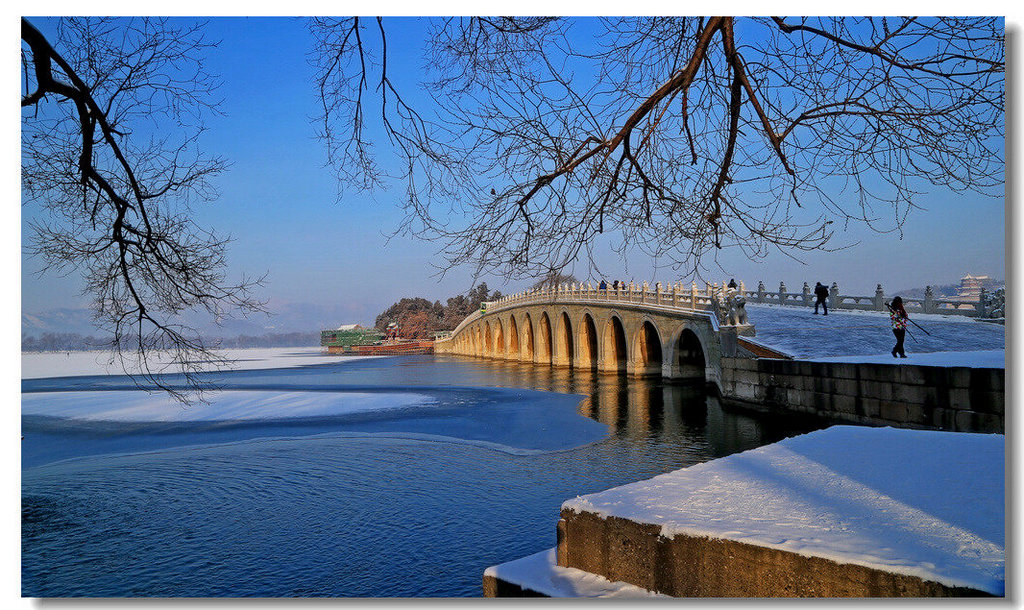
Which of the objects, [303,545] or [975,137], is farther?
[303,545]

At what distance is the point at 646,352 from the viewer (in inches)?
926

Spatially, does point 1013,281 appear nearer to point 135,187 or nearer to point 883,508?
point 883,508

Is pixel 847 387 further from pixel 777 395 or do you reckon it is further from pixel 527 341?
pixel 527 341

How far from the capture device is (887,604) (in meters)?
2.10

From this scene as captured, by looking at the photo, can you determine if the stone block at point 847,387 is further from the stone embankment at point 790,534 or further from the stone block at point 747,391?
the stone embankment at point 790,534

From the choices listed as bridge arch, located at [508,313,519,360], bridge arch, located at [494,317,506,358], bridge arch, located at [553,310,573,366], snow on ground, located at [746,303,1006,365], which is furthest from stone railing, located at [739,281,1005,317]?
bridge arch, located at [494,317,506,358]

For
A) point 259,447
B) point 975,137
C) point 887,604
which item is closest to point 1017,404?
point 975,137

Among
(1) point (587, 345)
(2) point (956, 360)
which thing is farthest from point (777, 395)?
(1) point (587, 345)

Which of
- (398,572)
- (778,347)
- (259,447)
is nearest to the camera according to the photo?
(398,572)

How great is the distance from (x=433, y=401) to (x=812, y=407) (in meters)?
8.82

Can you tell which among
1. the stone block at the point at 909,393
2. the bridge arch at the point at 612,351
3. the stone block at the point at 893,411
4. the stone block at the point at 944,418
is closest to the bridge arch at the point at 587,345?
the bridge arch at the point at 612,351

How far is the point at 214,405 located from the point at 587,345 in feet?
59.8

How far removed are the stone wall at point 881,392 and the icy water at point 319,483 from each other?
1.90 ft

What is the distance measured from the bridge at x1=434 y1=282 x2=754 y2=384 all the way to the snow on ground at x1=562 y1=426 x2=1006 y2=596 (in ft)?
22.4
